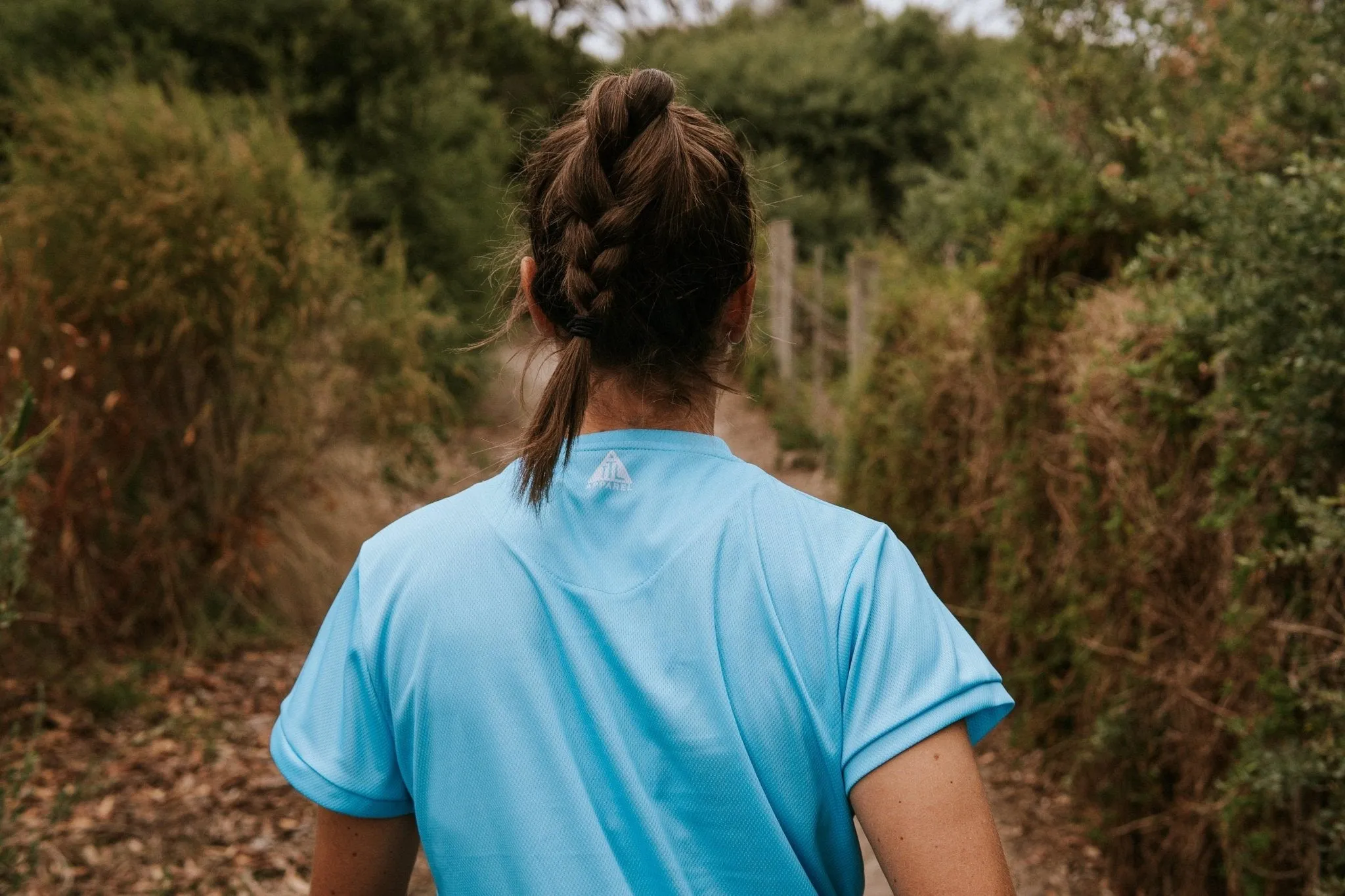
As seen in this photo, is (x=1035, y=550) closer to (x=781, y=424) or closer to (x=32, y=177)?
(x=32, y=177)

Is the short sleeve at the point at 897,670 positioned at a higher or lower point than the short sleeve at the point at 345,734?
higher

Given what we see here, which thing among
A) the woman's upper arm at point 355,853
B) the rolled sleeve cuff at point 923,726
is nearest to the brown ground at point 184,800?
the woman's upper arm at point 355,853

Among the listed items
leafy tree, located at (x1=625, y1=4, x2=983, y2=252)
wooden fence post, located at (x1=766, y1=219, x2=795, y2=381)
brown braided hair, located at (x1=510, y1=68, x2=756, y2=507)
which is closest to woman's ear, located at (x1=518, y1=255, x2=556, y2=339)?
brown braided hair, located at (x1=510, y1=68, x2=756, y2=507)

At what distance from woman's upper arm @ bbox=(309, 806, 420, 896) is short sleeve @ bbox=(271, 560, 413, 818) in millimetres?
27

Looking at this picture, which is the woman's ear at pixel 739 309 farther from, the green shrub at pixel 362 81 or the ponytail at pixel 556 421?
the green shrub at pixel 362 81

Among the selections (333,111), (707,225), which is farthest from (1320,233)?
(333,111)

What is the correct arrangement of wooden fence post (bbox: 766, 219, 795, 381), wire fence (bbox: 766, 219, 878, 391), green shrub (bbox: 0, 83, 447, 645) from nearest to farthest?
1. green shrub (bbox: 0, 83, 447, 645)
2. wire fence (bbox: 766, 219, 878, 391)
3. wooden fence post (bbox: 766, 219, 795, 381)

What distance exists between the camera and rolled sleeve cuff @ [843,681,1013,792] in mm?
1189

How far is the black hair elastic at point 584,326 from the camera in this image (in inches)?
53.3

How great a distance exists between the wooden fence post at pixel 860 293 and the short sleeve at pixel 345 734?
29.5 ft

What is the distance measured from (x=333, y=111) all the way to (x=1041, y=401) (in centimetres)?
817

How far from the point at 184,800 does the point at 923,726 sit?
4245mm

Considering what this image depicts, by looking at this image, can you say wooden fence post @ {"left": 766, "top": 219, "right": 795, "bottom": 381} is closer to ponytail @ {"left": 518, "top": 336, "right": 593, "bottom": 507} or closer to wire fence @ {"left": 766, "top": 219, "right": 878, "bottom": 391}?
wire fence @ {"left": 766, "top": 219, "right": 878, "bottom": 391}

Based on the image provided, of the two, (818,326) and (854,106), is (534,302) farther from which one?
(854,106)
